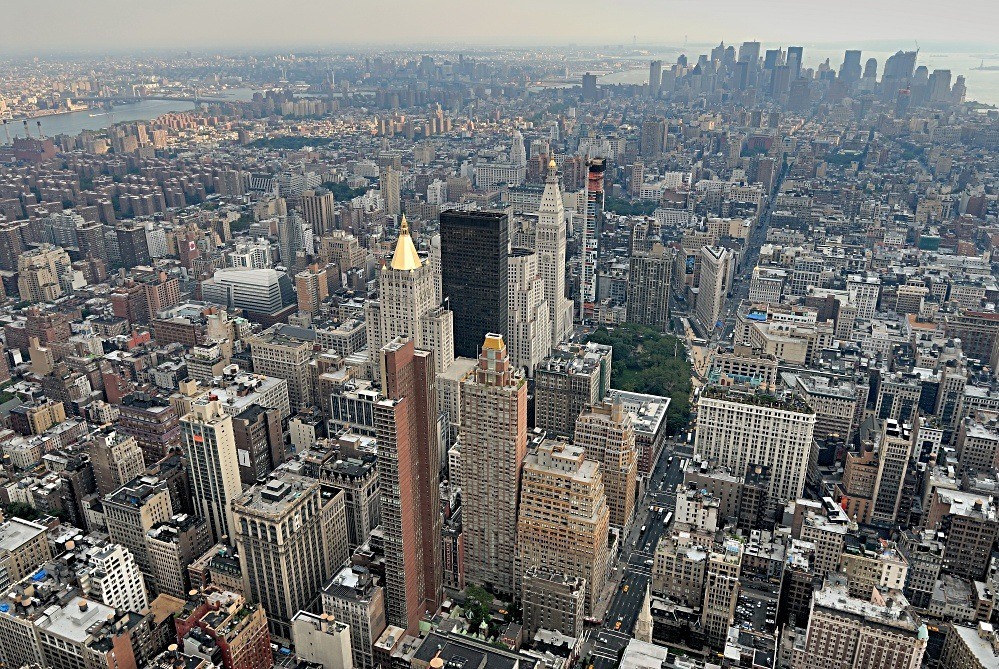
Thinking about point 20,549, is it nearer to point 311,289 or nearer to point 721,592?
point 721,592

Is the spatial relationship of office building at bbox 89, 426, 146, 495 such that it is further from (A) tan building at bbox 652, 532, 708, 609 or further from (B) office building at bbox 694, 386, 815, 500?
(B) office building at bbox 694, 386, 815, 500

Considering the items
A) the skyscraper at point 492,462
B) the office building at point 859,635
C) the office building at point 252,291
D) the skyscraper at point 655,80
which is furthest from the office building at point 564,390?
the skyscraper at point 655,80

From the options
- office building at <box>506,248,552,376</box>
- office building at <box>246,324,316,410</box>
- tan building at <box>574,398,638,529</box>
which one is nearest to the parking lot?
tan building at <box>574,398,638,529</box>

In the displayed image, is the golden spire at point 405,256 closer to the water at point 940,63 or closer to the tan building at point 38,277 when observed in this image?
the tan building at point 38,277

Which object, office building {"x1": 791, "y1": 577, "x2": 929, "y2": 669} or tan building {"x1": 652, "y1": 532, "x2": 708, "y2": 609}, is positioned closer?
office building {"x1": 791, "y1": 577, "x2": 929, "y2": 669}

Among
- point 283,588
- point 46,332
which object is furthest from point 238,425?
point 46,332

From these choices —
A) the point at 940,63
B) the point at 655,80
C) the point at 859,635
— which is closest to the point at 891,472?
the point at 859,635
